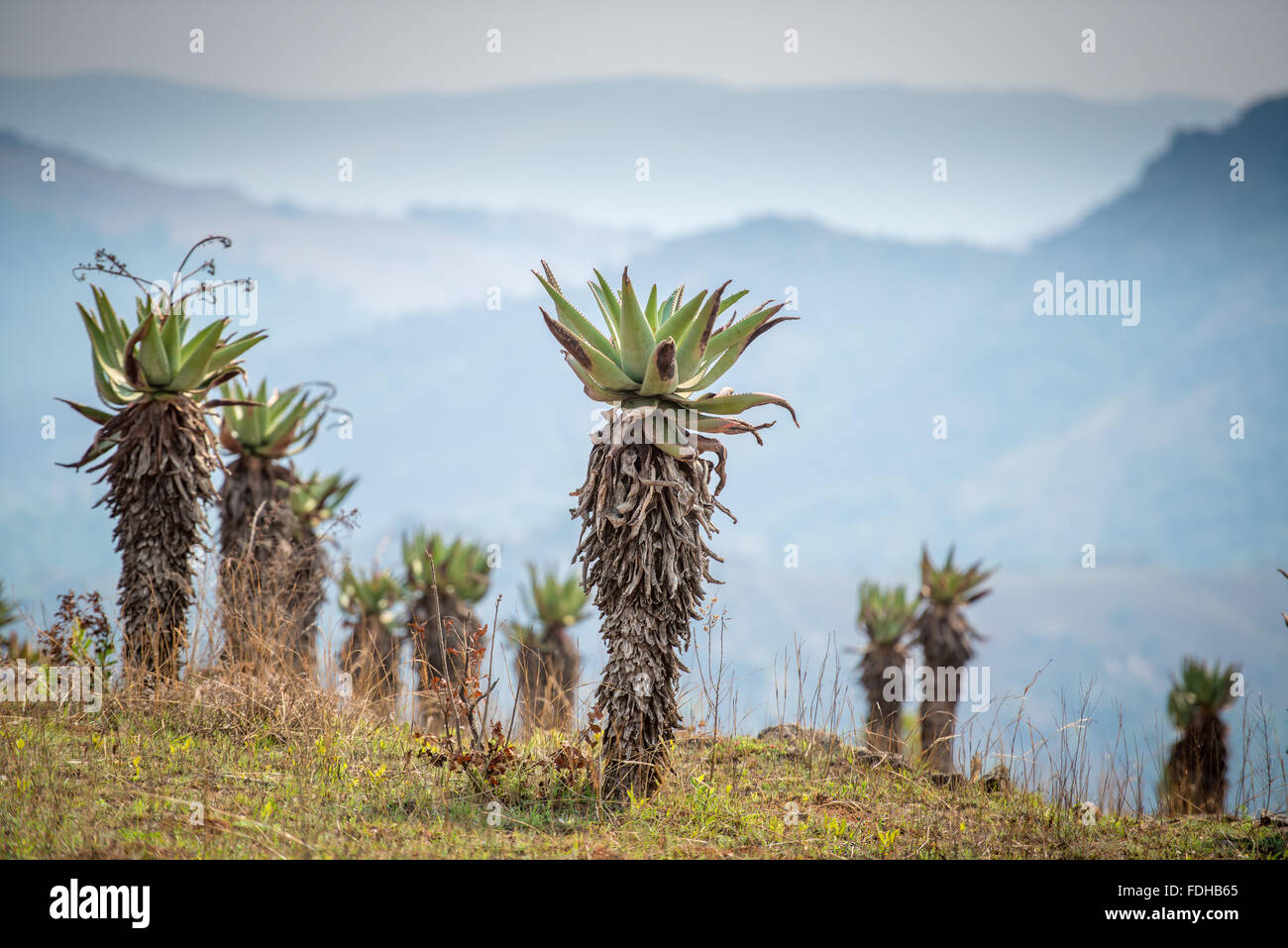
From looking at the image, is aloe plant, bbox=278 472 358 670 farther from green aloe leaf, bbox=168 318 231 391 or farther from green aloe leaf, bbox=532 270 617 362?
green aloe leaf, bbox=532 270 617 362

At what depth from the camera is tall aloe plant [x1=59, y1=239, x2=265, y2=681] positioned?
711 centimetres

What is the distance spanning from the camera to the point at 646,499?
5172 millimetres

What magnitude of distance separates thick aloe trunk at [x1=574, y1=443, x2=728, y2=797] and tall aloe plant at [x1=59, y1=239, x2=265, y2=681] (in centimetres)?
380

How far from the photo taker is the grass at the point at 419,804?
4.60m

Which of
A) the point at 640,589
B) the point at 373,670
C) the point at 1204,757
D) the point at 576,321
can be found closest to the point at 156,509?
the point at 373,670

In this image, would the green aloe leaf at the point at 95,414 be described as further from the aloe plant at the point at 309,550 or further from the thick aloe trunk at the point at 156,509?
the aloe plant at the point at 309,550

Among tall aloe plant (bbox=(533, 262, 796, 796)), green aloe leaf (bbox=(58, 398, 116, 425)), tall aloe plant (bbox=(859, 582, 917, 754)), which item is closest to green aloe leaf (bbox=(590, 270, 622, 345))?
tall aloe plant (bbox=(533, 262, 796, 796))

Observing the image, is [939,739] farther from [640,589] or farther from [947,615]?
[947,615]

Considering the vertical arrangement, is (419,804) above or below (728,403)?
below

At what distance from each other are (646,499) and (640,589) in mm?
555

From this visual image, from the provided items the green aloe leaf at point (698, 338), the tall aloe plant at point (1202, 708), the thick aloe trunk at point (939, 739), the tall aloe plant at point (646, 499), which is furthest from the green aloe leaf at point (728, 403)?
the tall aloe plant at point (1202, 708)

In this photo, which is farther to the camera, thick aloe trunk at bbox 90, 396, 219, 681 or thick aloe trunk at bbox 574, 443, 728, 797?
thick aloe trunk at bbox 90, 396, 219, 681
